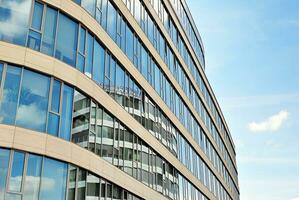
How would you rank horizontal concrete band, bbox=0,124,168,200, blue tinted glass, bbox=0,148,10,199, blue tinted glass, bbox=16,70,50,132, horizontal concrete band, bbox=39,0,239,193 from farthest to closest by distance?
horizontal concrete band, bbox=39,0,239,193 < blue tinted glass, bbox=16,70,50,132 < horizontal concrete band, bbox=0,124,168,200 < blue tinted glass, bbox=0,148,10,199

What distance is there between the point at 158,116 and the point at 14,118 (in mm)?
14691

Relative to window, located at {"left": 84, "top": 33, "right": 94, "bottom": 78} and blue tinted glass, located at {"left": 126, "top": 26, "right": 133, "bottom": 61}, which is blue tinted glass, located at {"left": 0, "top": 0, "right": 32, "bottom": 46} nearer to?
window, located at {"left": 84, "top": 33, "right": 94, "bottom": 78}

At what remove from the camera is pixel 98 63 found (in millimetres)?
21969

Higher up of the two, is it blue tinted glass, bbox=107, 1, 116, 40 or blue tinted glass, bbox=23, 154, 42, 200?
blue tinted glass, bbox=107, 1, 116, 40

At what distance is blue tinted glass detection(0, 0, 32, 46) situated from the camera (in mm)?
17312

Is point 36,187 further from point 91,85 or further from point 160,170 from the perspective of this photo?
point 160,170

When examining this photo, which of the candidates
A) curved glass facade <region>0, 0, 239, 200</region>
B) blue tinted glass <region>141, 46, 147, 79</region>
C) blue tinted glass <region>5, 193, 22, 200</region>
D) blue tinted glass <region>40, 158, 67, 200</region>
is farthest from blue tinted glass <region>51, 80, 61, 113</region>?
blue tinted glass <region>141, 46, 147, 79</region>

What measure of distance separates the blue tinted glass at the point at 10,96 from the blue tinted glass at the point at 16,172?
4.62 ft

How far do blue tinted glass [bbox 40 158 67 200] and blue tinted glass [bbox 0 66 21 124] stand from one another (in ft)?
7.42

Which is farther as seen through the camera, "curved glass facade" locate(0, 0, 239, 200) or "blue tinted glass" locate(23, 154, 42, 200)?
"curved glass facade" locate(0, 0, 239, 200)

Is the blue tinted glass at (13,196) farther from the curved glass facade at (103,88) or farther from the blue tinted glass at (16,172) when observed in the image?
the blue tinted glass at (16,172)

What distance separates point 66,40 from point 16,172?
6780mm

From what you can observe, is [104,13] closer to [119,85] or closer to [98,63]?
[98,63]

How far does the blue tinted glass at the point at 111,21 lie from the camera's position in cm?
2381
